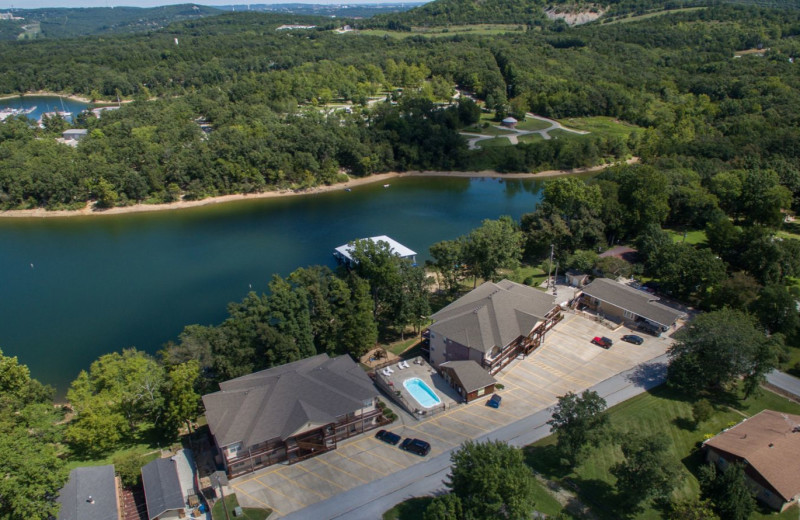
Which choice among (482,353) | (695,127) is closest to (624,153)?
(695,127)

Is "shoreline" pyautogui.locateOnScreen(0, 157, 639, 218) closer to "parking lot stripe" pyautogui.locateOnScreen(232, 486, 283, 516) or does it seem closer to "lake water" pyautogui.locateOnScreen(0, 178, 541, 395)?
→ "lake water" pyautogui.locateOnScreen(0, 178, 541, 395)

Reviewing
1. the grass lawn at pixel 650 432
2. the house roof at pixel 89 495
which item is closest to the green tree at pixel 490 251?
the grass lawn at pixel 650 432

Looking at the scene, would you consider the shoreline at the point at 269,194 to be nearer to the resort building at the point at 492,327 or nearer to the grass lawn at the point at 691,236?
the grass lawn at the point at 691,236

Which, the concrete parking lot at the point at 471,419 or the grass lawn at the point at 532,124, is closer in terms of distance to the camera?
the concrete parking lot at the point at 471,419

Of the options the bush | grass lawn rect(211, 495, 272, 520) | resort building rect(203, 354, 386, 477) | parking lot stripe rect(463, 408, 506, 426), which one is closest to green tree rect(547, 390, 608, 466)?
parking lot stripe rect(463, 408, 506, 426)

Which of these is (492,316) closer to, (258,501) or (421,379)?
(421,379)
